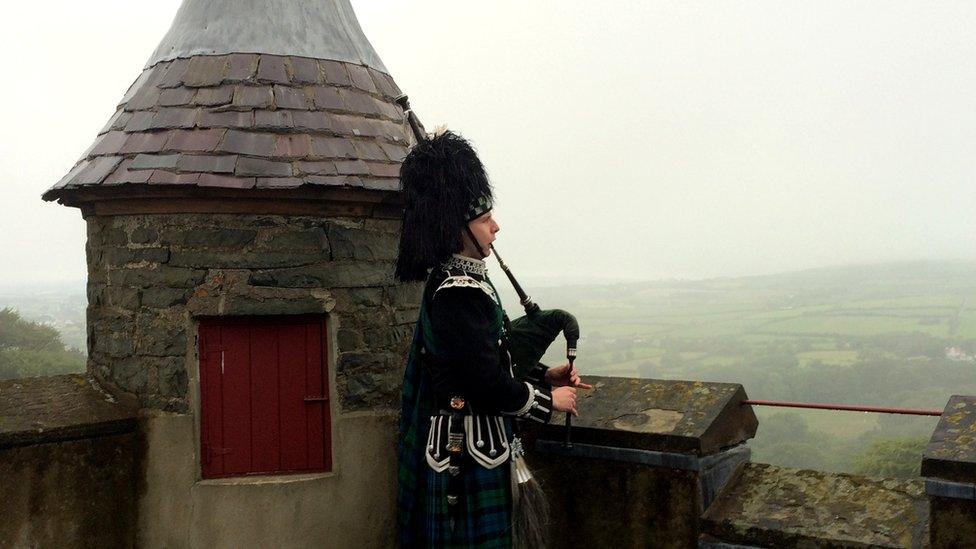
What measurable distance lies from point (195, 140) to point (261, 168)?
0.41m

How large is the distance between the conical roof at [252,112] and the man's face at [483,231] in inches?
32.9

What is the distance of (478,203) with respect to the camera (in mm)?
3320

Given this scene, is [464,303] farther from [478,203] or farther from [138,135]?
[138,135]

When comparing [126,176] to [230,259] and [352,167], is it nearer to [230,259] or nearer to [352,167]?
[230,259]

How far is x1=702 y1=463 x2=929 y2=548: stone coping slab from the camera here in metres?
3.24

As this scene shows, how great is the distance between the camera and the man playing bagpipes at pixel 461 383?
3146 millimetres

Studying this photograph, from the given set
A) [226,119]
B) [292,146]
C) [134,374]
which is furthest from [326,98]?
[134,374]

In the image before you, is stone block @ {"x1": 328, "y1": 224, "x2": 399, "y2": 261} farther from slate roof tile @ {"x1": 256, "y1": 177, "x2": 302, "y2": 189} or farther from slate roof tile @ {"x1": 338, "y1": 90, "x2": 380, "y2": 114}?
slate roof tile @ {"x1": 338, "y1": 90, "x2": 380, "y2": 114}

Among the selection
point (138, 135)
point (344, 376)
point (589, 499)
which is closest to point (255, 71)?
point (138, 135)

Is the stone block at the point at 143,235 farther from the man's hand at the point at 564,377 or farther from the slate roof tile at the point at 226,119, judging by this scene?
the man's hand at the point at 564,377

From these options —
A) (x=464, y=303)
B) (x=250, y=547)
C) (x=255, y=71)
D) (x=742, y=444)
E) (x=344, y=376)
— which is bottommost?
(x=250, y=547)

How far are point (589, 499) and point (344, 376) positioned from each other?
1.37 metres

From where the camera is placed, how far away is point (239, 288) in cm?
396

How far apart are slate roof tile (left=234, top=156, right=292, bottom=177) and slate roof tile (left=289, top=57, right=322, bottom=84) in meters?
0.63
